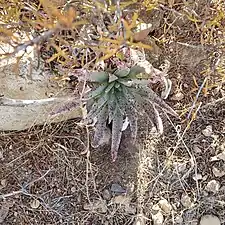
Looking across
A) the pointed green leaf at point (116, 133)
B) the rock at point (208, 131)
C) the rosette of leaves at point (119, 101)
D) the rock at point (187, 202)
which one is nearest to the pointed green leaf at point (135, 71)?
the rosette of leaves at point (119, 101)

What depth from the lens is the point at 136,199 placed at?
75.6 inches

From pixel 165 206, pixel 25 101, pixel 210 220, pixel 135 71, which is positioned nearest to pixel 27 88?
pixel 25 101

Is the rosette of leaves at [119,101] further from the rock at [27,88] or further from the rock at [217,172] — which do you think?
the rock at [217,172]

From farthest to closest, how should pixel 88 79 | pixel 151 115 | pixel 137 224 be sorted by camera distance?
1. pixel 137 224
2. pixel 151 115
3. pixel 88 79

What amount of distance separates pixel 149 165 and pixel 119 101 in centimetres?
31

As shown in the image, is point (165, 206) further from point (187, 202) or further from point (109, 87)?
point (109, 87)

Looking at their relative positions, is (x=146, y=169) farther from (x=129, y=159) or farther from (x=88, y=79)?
(x=88, y=79)

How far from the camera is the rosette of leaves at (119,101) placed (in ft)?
5.48

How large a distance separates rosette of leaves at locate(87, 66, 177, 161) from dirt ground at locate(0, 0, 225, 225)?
0.48 feet

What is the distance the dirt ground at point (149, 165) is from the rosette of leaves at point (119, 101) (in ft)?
0.48

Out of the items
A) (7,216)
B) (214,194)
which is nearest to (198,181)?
(214,194)

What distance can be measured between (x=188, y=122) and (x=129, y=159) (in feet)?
0.79

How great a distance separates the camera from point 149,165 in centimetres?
191

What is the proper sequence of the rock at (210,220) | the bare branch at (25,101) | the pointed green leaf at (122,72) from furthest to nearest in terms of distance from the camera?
1. the rock at (210,220)
2. the bare branch at (25,101)
3. the pointed green leaf at (122,72)
